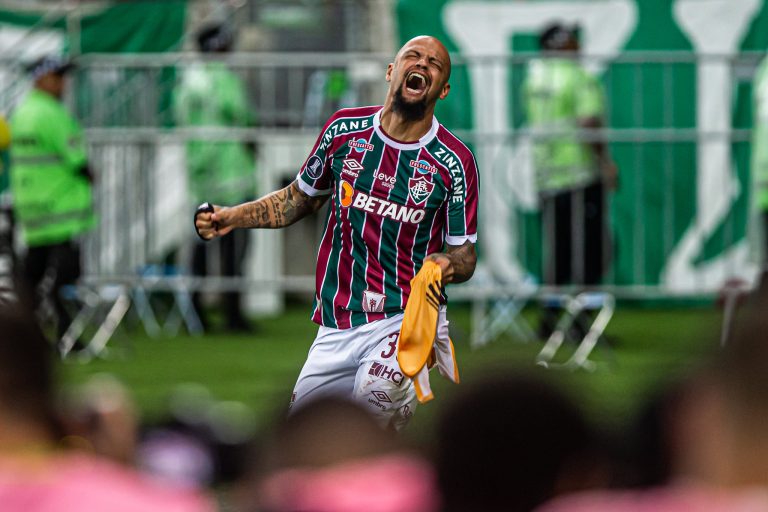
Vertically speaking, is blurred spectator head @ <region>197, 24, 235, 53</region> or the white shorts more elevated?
blurred spectator head @ <region>197, 24, 235, 53</region>

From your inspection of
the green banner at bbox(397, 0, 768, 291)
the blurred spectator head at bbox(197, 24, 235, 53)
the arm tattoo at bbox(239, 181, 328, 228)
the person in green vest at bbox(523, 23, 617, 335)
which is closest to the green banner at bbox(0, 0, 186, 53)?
the green banner at bbox(397, 0, 768, 291)

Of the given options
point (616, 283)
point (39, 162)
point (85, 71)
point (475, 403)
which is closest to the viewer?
point (475, 403)

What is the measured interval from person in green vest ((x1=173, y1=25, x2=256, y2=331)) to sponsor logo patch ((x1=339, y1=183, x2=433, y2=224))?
624cm

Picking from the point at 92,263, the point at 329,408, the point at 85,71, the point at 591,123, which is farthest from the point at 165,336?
the point at 329,408

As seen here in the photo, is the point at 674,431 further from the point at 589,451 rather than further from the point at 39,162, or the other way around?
the point at 39,162

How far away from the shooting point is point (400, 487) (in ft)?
7.52

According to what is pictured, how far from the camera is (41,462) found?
7.98ft

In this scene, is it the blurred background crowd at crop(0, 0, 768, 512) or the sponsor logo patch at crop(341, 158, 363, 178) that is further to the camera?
the sponsor logo patch at crop(341, 158, 363, 178)

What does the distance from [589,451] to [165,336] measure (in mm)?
10753

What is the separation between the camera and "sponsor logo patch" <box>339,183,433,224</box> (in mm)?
5434

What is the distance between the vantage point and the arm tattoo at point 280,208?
562 cm

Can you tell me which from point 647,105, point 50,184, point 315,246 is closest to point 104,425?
point 50,184

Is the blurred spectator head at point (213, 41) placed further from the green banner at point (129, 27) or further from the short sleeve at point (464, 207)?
the short sleeve at point (464, 207)

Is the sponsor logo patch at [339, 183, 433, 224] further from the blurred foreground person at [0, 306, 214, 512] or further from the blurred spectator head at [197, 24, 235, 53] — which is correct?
the blurred spectator head at [197, 24, 235, 53]
